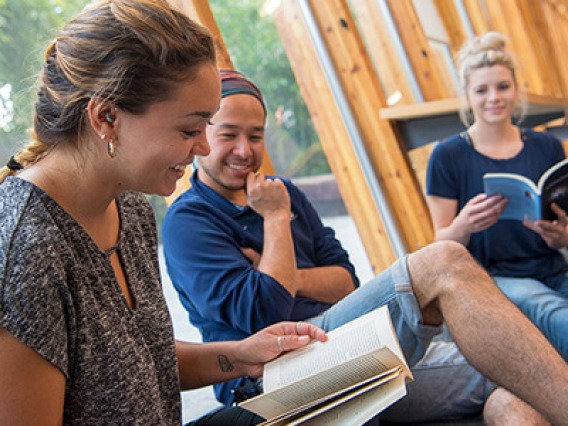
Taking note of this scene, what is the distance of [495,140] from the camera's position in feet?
8.20

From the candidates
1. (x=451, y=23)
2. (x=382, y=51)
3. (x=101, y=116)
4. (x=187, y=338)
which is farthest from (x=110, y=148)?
(x=451, y=23)

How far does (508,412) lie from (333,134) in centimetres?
191

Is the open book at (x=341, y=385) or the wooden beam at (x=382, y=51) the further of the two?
the wooden beam at (x=382, y=51)

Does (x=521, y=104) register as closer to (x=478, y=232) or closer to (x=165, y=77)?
(x=478, y=232)

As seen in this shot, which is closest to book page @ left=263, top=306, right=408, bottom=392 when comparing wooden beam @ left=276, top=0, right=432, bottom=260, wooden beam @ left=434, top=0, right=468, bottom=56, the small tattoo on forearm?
the small tattoo on forearm

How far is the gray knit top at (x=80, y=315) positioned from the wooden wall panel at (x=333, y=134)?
80.4 inches

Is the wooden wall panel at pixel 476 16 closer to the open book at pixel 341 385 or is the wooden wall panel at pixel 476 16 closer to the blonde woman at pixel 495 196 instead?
the blonde woman at pixel 495 196

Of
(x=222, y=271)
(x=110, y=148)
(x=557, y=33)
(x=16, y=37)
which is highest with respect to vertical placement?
(x=16, y=37)

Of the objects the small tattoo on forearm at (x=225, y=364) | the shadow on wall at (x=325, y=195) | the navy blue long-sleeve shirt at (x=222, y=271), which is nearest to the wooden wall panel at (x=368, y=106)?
the shadow on wall at (x=325, y=195)

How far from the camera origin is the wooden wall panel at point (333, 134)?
10.4 feet

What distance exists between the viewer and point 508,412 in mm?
1593

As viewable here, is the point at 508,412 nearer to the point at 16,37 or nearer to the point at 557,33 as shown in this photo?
the point at 16,37

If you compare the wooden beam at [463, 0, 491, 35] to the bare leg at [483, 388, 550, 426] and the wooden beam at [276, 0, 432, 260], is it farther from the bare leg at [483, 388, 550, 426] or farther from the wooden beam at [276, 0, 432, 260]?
the bare leg at [483, 388, 550, 426]

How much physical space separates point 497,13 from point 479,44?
319 centimetres
